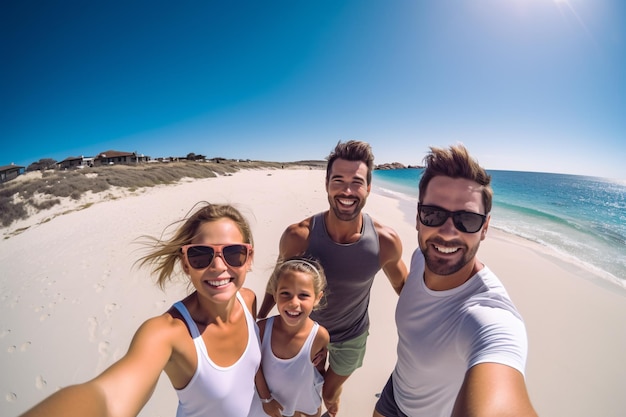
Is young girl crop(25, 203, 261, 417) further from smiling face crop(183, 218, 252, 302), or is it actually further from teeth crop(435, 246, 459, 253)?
teeth crop(435, 246, 459, 253)

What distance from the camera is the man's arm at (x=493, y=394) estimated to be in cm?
110

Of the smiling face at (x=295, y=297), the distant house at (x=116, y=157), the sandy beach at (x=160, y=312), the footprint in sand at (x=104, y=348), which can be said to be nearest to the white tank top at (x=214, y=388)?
the smiling face at (x=295, y=297)

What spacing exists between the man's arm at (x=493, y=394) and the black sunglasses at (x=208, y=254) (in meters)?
1.55

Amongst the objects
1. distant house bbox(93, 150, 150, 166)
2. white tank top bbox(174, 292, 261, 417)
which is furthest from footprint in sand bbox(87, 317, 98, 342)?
distant house bbox(93, 150, 150, 166)

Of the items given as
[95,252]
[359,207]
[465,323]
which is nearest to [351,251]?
[359,207]

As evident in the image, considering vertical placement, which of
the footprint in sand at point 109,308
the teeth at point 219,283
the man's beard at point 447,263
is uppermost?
the man's beard at point 447,263

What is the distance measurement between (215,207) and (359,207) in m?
1.31

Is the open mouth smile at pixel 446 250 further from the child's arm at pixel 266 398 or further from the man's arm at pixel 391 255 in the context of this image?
the child's arm at pixel 266 398

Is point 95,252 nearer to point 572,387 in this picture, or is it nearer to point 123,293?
point 123,293

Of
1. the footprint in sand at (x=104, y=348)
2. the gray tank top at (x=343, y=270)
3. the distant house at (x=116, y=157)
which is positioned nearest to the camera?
the gray tank top at (x=343, y=270)

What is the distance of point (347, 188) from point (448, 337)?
1455mm

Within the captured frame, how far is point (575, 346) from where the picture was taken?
392 centimetres

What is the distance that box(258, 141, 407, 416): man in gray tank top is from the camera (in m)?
2.26

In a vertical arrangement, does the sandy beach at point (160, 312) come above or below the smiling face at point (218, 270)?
below
